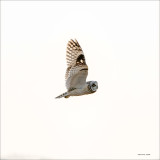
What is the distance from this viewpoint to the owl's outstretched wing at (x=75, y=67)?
764cm

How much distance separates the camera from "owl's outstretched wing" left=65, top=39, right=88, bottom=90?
7639 mm

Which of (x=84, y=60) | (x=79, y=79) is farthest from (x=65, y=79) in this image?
(x=84, y=60)

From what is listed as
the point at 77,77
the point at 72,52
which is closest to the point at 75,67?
the point at 77,77

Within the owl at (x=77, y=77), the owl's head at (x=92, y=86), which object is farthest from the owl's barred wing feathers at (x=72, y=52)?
the owl's head at (x=92, y=86)

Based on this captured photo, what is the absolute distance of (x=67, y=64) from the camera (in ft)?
25.9

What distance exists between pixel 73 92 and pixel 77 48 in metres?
1.80

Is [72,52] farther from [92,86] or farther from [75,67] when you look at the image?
[92,86]

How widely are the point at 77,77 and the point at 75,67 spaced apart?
39 centimetres

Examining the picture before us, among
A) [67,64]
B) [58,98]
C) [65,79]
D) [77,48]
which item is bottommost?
[58,98]

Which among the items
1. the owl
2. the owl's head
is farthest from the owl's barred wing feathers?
the owl's head

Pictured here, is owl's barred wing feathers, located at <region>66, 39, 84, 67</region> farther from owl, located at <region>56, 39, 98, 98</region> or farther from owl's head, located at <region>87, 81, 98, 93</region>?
owl's head, located at <region>87, 81, 98, 93</region>

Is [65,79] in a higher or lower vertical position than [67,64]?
lower

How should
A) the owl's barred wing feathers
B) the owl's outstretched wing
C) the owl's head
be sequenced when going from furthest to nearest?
1. the owl's barred wing feathers
2. the owl's head
3. the owl's outstretched wing

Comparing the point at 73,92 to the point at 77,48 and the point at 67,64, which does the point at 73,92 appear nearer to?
the point at 67,64
